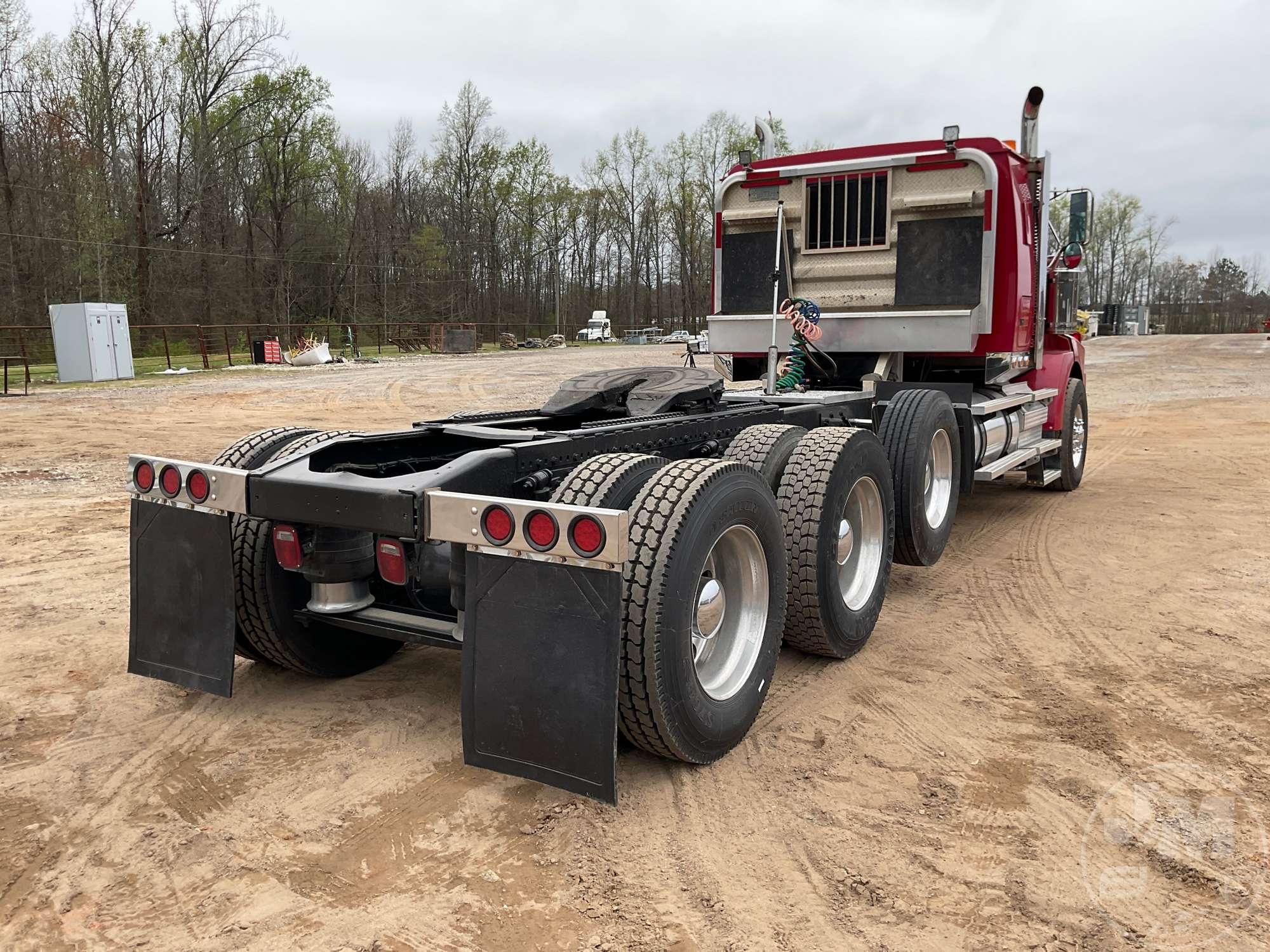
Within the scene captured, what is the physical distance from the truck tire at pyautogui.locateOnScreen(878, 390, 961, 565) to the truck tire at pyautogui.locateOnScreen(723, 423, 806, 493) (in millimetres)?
1151

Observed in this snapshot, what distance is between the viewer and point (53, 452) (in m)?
11.4

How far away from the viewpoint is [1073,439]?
9391mm

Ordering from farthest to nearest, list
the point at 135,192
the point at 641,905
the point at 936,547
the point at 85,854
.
Answer: 1. the point at 135,192
2. the point at 936,547
3. the point at 85,854
4. the point at 641,905

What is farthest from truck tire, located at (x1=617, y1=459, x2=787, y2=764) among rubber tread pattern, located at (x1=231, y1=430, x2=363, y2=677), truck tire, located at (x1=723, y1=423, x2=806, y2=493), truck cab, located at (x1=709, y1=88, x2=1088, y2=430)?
truck cab, located at (x1=709, y1=88, x2=1088, y2=430)

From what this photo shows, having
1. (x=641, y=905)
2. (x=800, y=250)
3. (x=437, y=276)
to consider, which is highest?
(x=437, y=276)

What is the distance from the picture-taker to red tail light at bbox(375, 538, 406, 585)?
133 inches

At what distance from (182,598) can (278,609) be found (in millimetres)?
363

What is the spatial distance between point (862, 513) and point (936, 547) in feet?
3.95

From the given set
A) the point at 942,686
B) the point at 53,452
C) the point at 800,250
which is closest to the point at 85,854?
the point at 942,686

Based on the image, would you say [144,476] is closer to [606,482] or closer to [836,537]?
[606,482]

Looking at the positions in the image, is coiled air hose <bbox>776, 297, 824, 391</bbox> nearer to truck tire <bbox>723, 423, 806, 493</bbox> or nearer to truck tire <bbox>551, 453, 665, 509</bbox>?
truck tire <bbox>723, 423, 806, 493</bbox>

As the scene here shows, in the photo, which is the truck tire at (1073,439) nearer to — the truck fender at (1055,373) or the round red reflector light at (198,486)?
the truck fender at (1055,373)

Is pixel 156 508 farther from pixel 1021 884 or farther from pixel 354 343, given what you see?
pixel 354 343

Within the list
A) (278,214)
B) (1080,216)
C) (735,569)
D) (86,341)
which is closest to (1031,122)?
(1080,216)
